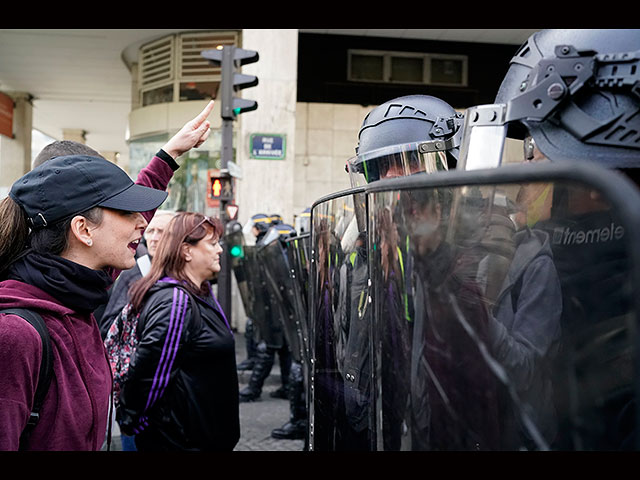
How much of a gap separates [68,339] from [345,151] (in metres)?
12.2

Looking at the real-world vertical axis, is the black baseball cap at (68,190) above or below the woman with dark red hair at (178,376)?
above

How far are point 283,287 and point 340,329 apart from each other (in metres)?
3.83

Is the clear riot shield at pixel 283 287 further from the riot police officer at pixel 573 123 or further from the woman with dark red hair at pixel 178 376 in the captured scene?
the riot police officer at pixel 573 123

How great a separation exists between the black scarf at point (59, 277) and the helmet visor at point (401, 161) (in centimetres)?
96

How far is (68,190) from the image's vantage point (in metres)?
1.79

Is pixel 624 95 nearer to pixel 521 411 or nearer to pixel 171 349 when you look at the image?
pixel 521 411

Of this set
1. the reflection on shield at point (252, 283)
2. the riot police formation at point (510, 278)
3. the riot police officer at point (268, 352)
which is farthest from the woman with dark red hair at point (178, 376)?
the reflection on shield at point (252, 283)

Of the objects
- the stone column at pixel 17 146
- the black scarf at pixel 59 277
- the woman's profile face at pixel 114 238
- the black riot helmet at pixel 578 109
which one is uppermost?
the stone column at pixel 17 146

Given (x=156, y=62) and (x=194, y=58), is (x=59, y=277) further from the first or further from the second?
(x=156, y=62)

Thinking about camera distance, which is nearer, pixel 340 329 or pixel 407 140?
pixel 340 329

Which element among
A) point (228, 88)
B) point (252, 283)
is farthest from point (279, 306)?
point (228, 88)

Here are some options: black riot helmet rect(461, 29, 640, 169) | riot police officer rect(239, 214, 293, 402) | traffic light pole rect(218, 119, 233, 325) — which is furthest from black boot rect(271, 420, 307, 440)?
black riot helmet rect(461, 29, 640, 169)

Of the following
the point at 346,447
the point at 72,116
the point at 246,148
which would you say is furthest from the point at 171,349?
the point at 72,116

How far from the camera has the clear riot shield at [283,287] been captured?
199 inches
